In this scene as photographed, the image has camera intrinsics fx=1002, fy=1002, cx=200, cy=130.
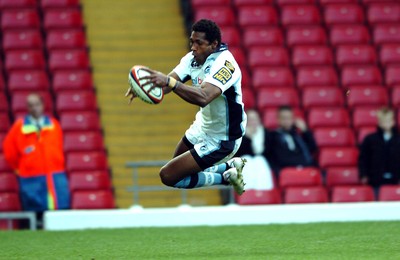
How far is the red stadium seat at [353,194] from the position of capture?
12016 millimetres

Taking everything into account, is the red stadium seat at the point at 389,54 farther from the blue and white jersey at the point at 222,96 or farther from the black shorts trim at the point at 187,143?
the blue and white jersey at the point at 222,96

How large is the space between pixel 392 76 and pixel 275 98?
71.5 inches

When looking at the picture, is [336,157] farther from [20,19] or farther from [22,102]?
[20,19]

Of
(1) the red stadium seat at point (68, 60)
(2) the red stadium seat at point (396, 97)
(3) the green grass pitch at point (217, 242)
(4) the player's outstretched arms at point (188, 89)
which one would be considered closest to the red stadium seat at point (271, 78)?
(2) the red stadium seat at point (396, 97)

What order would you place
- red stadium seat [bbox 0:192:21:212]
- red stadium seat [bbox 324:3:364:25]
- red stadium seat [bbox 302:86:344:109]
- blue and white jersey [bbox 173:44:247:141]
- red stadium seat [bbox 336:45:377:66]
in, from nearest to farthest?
blue and white jersey [bbox 173:44:247:141] → red stadium seat [bbox 0:192:21:212] → red stadium seat [bbox 302:86:344:109] → red stadium seat [bbox 336:45:377:66] → red stadium seat [bbox 324:3:364:25]

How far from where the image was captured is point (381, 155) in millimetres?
11734

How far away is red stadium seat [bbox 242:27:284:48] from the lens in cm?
1456

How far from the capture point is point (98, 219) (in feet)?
36.3

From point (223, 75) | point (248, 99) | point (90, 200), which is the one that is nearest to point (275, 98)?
point (248, 99)

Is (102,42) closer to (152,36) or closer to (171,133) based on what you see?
(152,36)

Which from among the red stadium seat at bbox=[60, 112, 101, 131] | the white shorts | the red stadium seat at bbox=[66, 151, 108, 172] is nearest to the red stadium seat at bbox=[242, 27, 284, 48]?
→ the red stadium seat at bbox=[60, 112, 101, 131]

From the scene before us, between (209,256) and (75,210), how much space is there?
3.92 meters

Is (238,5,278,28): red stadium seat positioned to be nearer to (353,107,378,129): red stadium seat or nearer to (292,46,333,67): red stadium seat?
(292,46,333,67): red stadium seat

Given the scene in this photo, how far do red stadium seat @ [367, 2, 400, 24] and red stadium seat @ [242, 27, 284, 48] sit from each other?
1534 millimetres
